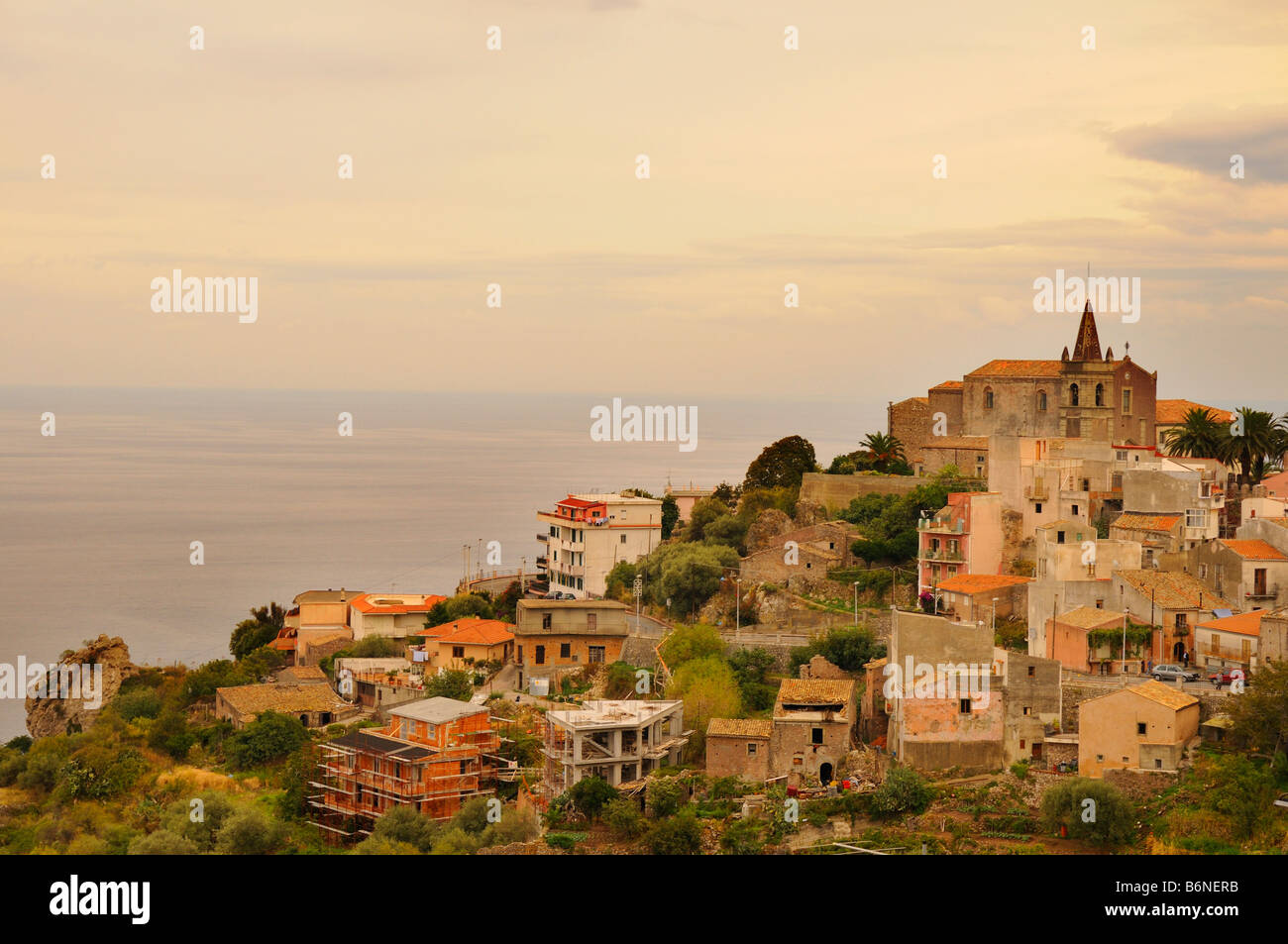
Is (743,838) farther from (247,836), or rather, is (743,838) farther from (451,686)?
(451,686)

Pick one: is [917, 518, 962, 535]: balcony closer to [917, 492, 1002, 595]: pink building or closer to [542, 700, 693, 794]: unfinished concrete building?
[917, 492, 1002, 595]: pink building

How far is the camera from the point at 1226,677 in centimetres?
1956

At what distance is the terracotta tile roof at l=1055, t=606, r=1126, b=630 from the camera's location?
67.5 ft

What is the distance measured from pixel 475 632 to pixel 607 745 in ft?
25.9

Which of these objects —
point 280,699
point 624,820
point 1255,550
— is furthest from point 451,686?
point 1255,550

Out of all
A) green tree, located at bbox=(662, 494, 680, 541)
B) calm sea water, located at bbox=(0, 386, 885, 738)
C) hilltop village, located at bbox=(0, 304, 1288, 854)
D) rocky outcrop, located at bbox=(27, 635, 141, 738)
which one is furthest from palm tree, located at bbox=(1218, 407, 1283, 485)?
calm sea water, located at bbox=(0, 386, 885, 738)

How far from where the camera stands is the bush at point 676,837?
17062 millimetres

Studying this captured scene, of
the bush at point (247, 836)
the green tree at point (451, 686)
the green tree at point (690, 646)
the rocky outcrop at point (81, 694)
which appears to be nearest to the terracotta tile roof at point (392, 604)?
the green tree at point (451, 686)

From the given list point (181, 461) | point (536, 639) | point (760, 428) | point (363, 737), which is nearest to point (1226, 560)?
point (536, 639)

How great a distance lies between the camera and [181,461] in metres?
108

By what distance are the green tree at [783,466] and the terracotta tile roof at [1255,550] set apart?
13.4 metres

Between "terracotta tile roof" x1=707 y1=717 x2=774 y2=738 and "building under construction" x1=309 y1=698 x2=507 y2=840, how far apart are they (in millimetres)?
3490
